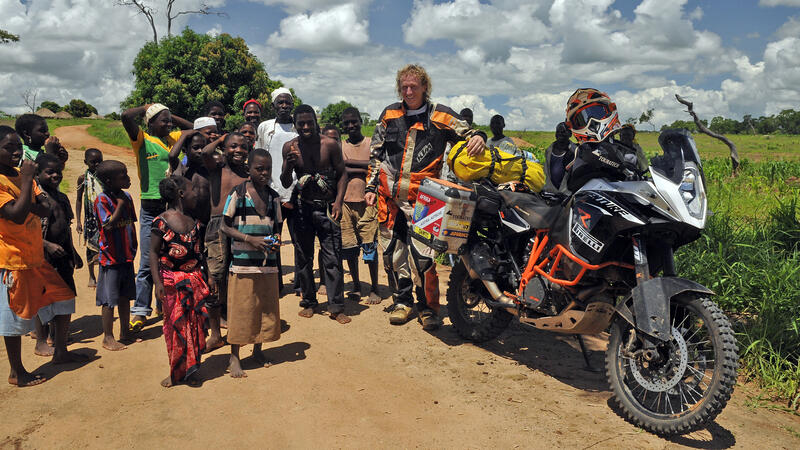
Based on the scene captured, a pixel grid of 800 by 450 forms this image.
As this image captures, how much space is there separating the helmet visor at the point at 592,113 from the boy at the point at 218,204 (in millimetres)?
2821

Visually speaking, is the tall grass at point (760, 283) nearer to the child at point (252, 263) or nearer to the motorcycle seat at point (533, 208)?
the motorcycle seat at point (533, 208)

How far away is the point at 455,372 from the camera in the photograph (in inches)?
159

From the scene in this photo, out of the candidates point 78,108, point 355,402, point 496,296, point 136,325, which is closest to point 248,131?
point 136,325

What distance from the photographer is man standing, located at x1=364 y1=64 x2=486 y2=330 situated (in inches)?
190

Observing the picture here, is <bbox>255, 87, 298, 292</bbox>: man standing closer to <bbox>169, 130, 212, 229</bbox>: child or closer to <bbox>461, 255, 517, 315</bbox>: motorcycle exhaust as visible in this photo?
<bbox>169, 130, 212, 229</bbox>: child

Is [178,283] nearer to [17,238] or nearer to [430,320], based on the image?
[17,238]

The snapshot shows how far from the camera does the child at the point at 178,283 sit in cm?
377

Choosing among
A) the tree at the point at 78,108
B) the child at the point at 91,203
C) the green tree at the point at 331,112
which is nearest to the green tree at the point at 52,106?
the tree at the point at 78,108

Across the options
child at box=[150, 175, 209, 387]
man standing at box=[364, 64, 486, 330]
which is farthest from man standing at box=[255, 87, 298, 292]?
child at box=[150, 175, 209, 387]

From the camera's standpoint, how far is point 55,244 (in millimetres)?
4238

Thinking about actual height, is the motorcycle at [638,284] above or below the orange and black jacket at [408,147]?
below

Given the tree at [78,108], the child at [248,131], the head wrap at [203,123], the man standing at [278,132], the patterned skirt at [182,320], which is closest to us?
the patterned skirt at [182,320]

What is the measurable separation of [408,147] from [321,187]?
966mm

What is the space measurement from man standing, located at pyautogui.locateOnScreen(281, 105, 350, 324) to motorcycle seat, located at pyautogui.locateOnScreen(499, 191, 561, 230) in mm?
1754
